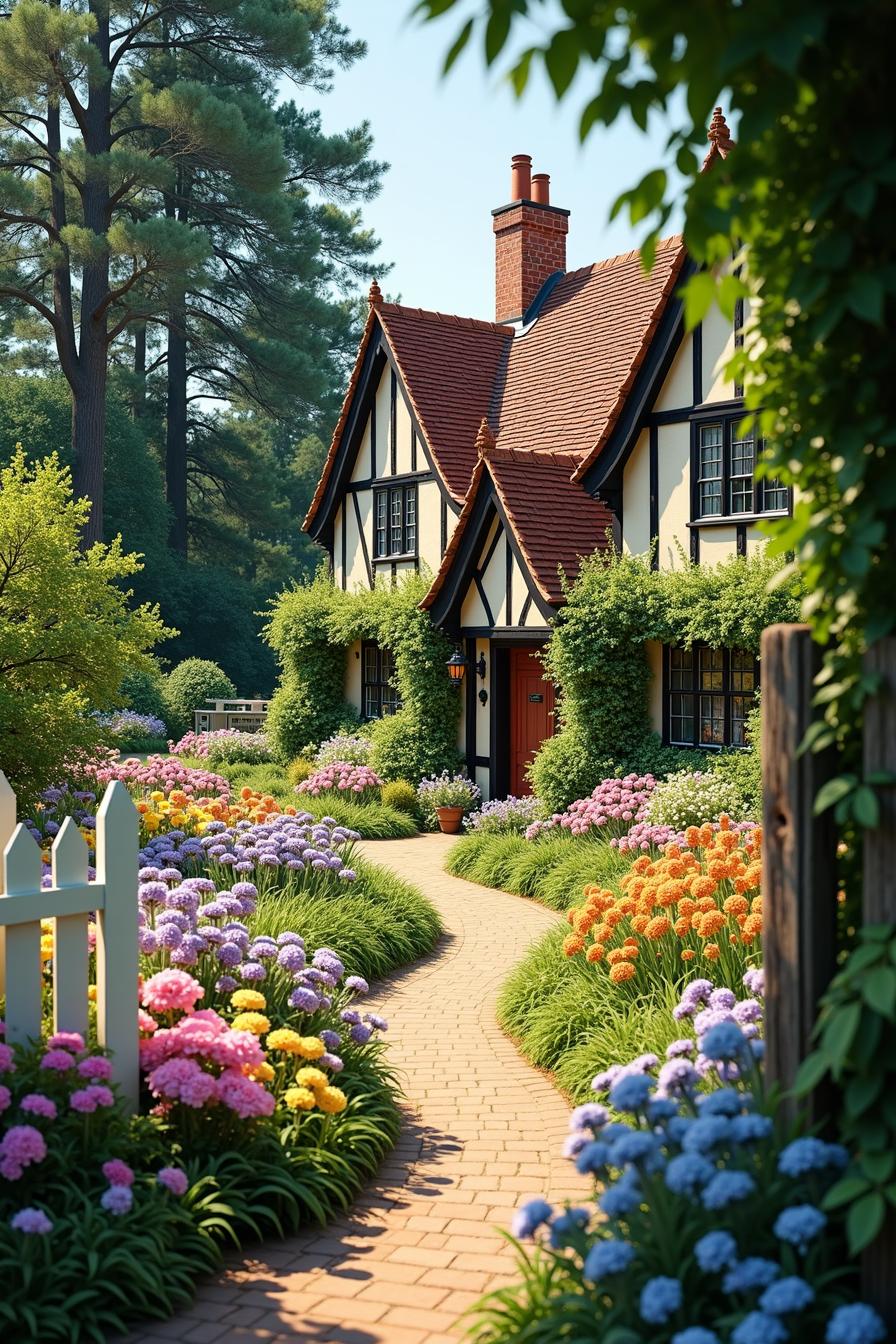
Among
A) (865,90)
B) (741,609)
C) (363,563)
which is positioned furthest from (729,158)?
(363,563)

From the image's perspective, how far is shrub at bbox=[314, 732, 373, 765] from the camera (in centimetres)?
1933

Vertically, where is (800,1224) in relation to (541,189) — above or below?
below

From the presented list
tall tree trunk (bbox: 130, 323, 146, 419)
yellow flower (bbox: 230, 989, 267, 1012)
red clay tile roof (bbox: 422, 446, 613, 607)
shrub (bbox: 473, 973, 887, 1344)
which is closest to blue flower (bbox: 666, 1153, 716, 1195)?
shrub (bbox: 473, 973, 887, 1344)

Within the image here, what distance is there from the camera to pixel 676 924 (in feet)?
22.0

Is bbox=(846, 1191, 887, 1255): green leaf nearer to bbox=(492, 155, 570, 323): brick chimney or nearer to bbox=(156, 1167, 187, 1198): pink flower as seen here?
bbox=(156, 1167, 187, 1198): pink flower

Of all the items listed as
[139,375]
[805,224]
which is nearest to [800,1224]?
[805,224]

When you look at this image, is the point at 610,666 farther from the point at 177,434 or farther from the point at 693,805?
the point at 177,434

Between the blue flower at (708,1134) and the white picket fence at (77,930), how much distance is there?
94.9 inches

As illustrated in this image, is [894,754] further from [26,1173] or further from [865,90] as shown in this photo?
[26,1173]

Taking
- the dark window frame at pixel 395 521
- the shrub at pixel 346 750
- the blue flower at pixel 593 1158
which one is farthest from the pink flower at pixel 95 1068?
the dark window frame at pixel 395 521

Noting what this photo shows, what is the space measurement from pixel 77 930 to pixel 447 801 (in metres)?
12.8

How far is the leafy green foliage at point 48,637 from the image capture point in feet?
34.2

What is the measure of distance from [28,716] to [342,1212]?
6273 millimetres

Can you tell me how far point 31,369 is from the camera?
37969 mm
